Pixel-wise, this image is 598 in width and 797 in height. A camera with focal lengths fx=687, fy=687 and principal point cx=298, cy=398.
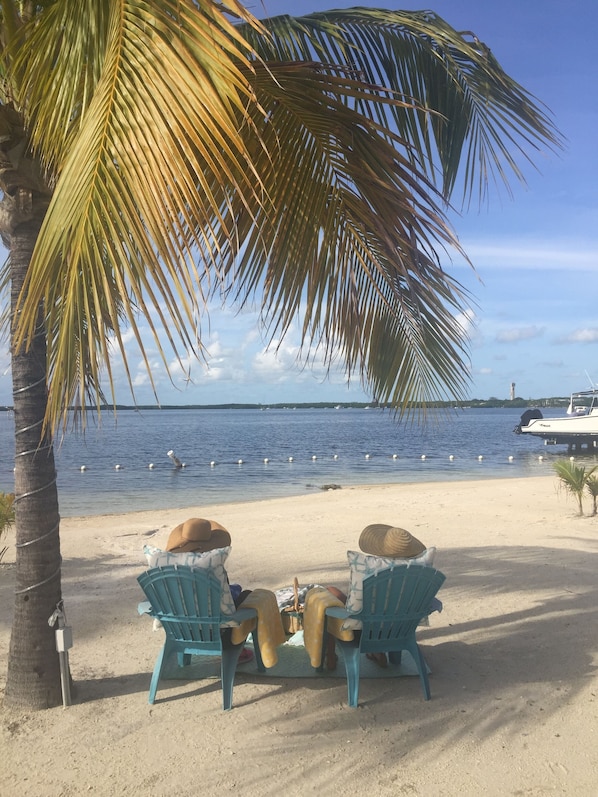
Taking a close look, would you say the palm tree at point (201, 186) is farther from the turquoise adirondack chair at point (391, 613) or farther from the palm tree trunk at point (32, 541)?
the turquoise adirondack chair at point (391, 613)

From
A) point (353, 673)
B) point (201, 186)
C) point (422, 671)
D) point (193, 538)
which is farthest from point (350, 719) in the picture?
point (201, 186)

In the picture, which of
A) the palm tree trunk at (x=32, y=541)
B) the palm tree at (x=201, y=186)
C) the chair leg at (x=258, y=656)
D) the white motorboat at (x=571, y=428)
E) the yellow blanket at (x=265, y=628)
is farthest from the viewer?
the white motorboat at (x=571, y=428)

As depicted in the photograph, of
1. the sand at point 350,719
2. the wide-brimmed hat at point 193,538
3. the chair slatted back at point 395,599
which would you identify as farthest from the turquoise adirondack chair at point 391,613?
the wide-brimmed hat at point 193,538

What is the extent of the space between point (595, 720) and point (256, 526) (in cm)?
770

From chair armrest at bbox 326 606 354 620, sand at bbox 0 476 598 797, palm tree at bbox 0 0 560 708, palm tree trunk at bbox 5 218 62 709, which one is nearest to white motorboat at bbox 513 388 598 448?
sand at bbox 0 476 598 797

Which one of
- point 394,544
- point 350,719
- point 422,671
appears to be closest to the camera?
point 350,719

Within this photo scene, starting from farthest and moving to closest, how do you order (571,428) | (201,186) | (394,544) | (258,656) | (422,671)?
1. (571,428)
2. (258,656)
3. (394,544)
4. (422,671)
5. (201,186)

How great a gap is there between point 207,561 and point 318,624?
770 mm

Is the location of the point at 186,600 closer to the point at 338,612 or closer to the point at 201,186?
the point at 338,612

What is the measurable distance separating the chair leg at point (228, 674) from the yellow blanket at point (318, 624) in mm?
451

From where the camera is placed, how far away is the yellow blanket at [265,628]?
3.88 m

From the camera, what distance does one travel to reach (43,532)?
3826mm

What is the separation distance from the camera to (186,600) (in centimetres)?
372

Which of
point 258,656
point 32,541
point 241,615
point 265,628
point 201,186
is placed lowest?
point 258,656
